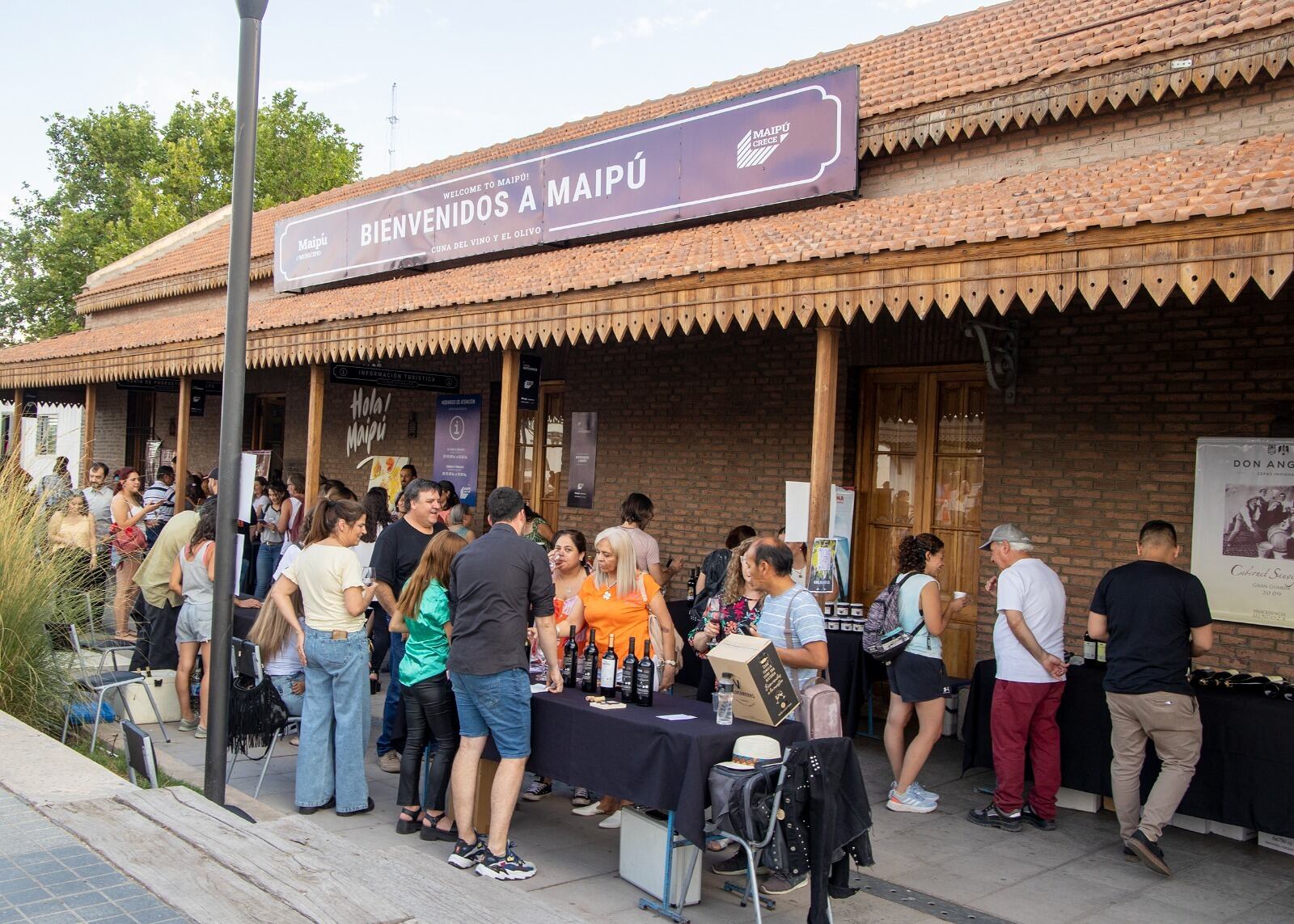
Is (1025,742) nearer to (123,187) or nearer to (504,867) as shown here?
(504,867)

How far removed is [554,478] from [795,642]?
772cm

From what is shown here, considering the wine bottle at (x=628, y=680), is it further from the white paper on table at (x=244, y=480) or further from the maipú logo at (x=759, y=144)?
the maipú logo at (x=759, y=144)

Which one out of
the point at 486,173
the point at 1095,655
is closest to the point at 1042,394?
the point at 1095,655

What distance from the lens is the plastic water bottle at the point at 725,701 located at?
16.2 feet

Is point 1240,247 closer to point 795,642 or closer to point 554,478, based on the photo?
point 795,642

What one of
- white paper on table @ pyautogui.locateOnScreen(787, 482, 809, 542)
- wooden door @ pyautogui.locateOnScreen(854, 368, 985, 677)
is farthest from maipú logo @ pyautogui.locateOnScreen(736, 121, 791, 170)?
white paper on table @ pyautogui.locateOnScreen(787, 482, 809, 542)

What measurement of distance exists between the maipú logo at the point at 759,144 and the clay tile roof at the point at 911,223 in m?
0.53

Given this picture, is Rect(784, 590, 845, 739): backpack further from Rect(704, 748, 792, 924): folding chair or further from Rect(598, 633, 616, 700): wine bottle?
Rect(598, 633, 616, 700): wine bottle

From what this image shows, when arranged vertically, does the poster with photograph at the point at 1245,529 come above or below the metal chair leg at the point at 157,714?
above

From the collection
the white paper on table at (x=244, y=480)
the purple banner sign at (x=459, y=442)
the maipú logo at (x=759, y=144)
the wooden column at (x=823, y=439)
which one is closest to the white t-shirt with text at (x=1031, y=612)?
the wooden column at (x=823, y=439)

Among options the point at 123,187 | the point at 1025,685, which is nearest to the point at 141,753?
the point at 1025,685

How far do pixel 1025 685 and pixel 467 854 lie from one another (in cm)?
331

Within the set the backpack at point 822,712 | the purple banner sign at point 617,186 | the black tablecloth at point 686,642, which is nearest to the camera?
the backpack at point 822,712

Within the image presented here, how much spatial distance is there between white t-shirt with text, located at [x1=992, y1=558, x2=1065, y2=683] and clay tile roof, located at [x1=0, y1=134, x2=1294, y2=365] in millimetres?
1973
